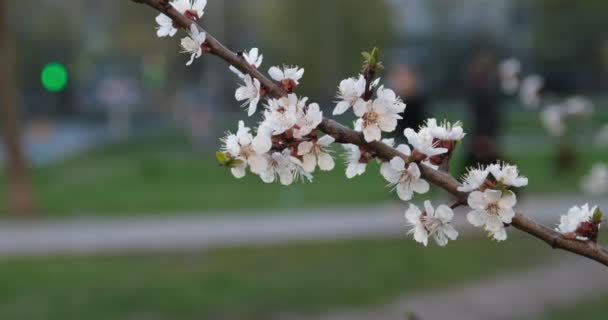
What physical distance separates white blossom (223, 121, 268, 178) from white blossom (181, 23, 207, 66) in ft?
0.46

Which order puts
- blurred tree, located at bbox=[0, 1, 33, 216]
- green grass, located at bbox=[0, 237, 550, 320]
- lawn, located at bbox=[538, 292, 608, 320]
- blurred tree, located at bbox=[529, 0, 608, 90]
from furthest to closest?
1. blurred tree, located at bbox=[529, 0, 608, 90]
2. blurred tree, located at bbox=[0, 1, 33, 216]
3. green grass, located at bbox=[0, 237, 550, 320]
4. lawn, located at bbox=[538, 292, 608, 320]

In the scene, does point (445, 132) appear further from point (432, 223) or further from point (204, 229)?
point (204, 229)

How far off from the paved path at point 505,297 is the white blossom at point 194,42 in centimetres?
470

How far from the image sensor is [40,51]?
28.0m

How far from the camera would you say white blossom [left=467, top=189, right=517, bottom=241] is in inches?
49.0

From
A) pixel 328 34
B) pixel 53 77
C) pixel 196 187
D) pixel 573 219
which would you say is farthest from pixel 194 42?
pixel 328 34

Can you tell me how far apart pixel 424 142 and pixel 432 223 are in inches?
4.9

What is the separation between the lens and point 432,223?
1324mm

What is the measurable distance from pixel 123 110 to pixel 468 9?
13066 millimetres

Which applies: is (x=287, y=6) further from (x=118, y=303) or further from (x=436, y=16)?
(x=118, y=303)

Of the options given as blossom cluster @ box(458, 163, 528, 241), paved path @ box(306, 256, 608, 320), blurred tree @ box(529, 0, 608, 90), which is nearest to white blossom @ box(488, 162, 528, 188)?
blossom cluster @ box(458, 163, 528, 241)

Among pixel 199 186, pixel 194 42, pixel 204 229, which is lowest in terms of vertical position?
pixel 194 42

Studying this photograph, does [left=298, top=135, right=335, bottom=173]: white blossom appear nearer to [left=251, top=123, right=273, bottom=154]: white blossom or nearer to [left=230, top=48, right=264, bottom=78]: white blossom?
[left=251, top=123, right=273, bottom=154]: white blossom

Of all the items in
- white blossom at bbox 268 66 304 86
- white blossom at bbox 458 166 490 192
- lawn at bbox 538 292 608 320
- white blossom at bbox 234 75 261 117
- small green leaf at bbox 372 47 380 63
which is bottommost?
white blossom at bbox 458 166 490 192
